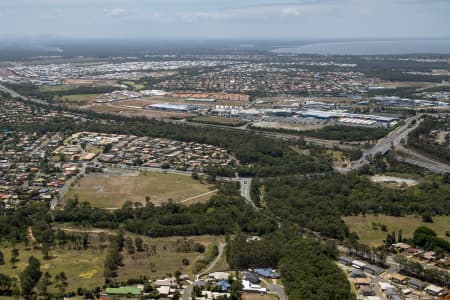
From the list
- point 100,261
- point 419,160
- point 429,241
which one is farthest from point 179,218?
point 419,160

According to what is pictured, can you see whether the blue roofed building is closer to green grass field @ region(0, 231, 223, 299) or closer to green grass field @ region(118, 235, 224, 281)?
green grass field @ region(0, 231, 223, 299)

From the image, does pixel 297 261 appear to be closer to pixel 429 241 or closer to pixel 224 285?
pixel 224 285

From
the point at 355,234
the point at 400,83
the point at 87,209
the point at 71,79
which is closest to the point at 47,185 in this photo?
the point at 87,209

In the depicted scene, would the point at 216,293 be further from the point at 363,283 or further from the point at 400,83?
the point at 400,83

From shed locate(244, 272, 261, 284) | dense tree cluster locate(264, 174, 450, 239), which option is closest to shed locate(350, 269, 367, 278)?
shed locate(244, 272, 261, 284)

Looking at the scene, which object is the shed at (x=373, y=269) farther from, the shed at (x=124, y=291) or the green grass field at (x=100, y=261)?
the shed at (x=124, y=291)

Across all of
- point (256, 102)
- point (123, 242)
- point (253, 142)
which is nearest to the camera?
point (123, 242)
